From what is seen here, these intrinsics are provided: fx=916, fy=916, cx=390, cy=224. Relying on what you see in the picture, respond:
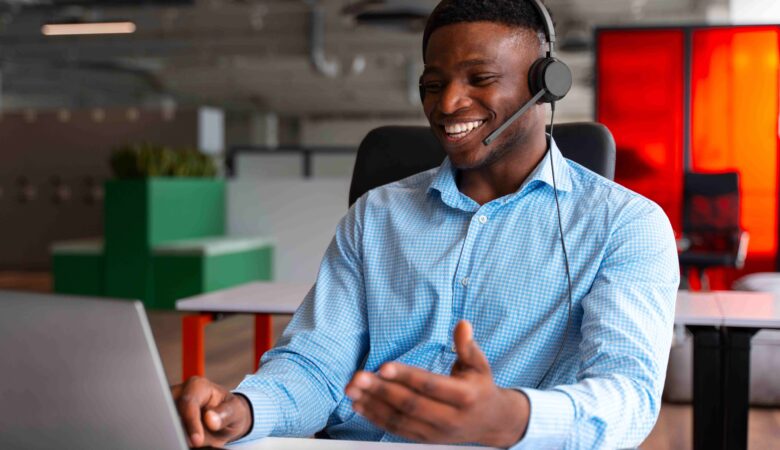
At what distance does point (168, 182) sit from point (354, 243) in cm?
537

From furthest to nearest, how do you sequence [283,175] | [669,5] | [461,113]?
[669,5], [283,175], [461,113]

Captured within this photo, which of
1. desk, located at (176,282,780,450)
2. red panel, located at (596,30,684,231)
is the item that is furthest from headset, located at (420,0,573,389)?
red panel, located at (596,30,684,231)

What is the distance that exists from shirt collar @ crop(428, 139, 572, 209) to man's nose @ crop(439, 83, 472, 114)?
15cm

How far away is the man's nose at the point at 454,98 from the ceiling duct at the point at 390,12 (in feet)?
16.9

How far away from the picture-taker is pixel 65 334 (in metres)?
0.70

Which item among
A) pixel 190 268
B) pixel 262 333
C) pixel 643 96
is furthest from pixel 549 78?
pixel 190 268

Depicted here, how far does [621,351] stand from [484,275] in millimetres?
271

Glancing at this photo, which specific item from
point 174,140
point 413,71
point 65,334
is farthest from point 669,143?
point 413,71

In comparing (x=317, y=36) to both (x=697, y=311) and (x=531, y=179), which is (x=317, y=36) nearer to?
(x=697, y=311)

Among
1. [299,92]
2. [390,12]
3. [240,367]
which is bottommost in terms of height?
[240,367]

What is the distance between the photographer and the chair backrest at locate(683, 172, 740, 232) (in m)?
5.73

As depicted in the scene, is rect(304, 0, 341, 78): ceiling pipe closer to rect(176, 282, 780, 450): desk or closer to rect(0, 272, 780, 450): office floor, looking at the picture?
rect(0, 272, 780, 450): office floor

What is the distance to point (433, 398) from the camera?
763 millimetres

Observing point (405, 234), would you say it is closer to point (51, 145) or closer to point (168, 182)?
point (168, 182)
